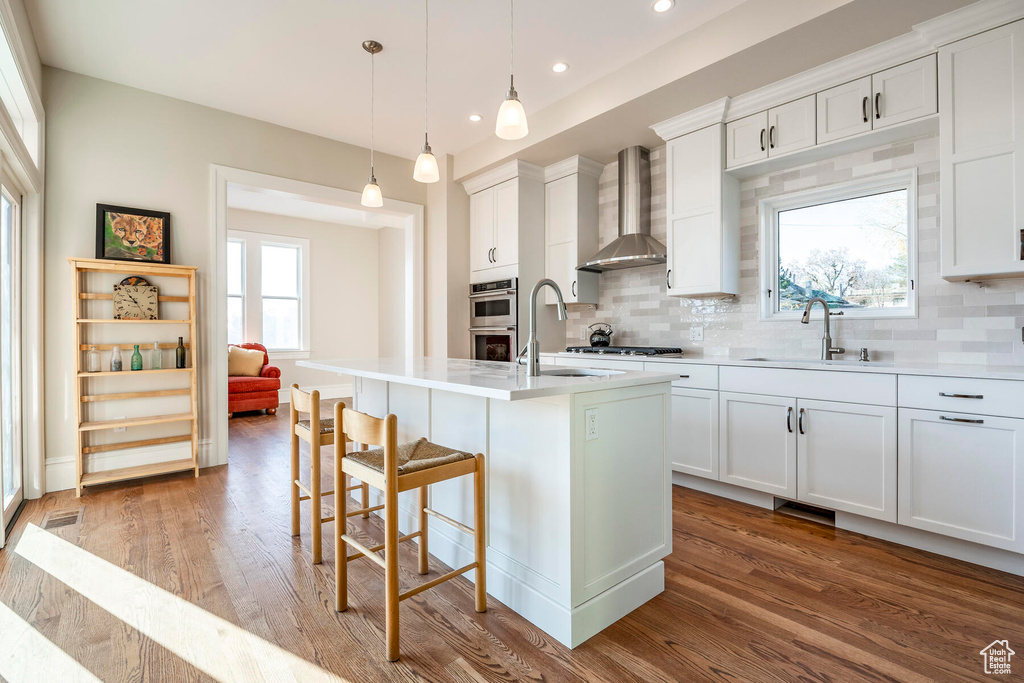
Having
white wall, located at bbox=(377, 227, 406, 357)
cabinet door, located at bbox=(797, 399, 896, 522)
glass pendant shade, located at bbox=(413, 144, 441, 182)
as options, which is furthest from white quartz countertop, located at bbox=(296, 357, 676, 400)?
white wall, located at bbox=(377, 227, 406, 357)

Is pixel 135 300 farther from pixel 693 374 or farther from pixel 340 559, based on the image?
pixel 693 374

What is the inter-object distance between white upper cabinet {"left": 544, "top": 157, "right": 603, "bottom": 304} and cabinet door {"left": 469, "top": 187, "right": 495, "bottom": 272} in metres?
0.58

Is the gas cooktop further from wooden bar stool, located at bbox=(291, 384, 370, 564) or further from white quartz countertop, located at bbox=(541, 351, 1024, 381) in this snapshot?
wooden bar stool, located at bbox=(291, 384, 370, 564)

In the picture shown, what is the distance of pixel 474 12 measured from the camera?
279cm

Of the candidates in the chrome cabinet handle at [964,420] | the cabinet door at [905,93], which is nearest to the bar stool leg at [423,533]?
the chrome cabinet handle at [964,420]

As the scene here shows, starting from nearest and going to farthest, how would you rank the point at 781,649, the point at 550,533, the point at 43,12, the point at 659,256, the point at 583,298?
the point at 781,649 → the point at 550,533 → the point at 43,12 → the point at 659,256 → the point at 583,298

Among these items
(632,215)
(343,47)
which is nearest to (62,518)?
(343,47)

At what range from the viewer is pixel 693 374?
127 inches

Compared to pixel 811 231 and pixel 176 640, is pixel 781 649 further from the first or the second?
pixel 811 231

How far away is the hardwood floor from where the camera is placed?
5.09 ft

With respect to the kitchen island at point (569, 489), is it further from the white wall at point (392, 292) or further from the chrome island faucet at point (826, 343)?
the white wall at point (392, 292)

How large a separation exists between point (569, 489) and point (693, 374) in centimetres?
A: 189

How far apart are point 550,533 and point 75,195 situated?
4.00 m

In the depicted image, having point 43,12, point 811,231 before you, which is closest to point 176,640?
point 43,12
